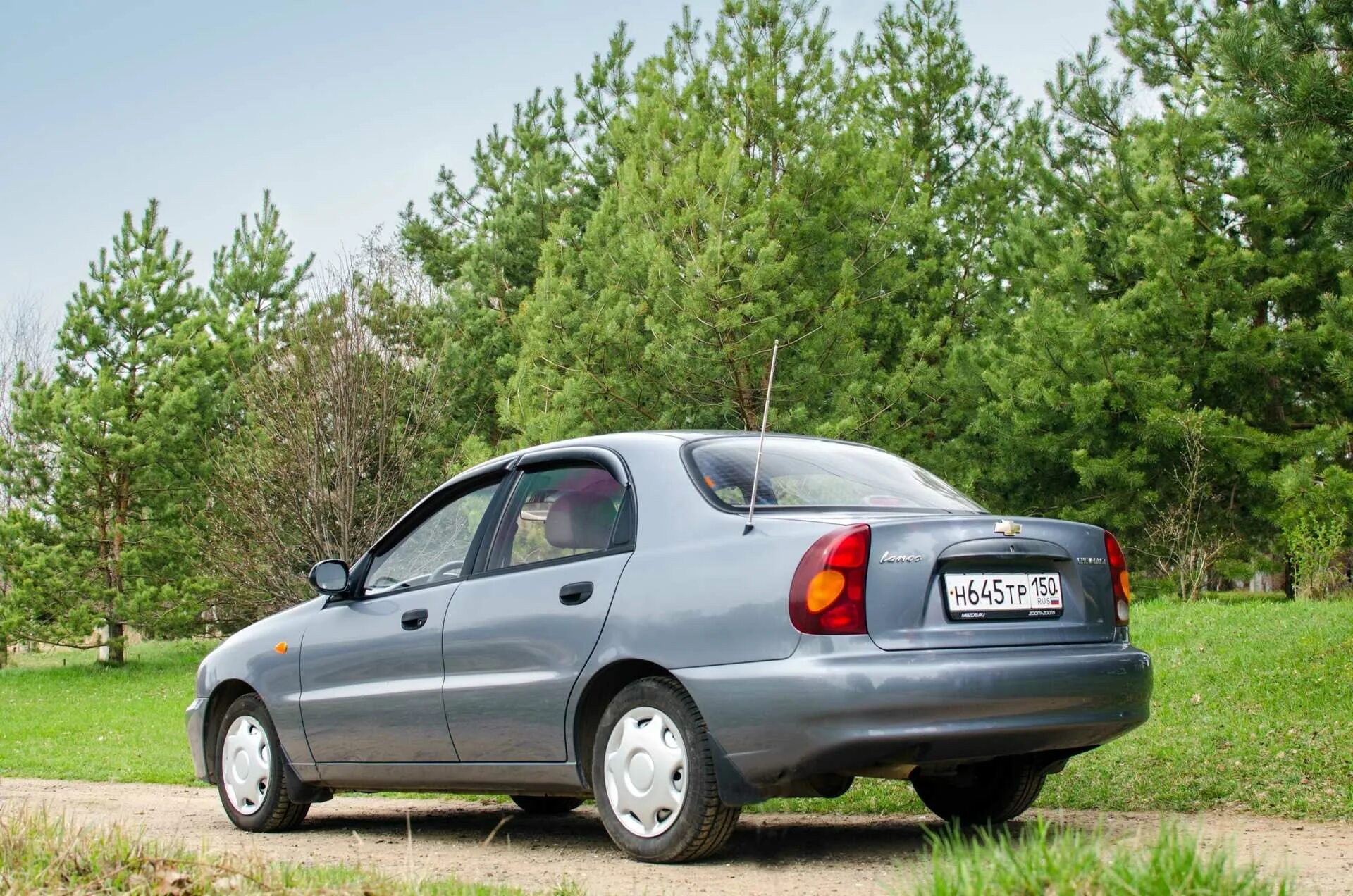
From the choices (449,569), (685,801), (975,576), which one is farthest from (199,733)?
(975,576)

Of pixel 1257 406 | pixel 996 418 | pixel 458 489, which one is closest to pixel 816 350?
pixel 996 418

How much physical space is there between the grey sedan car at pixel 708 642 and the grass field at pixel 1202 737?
1436 millimetres

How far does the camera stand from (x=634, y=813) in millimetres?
5285

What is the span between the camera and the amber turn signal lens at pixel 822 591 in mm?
4820

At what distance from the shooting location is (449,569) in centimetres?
639

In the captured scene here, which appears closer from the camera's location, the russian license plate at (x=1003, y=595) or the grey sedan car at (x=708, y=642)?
the grey sedan car at (x=708, y=642)

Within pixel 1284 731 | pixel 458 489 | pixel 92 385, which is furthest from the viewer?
pixel 92 385

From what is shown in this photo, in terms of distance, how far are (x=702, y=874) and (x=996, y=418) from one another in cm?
1917

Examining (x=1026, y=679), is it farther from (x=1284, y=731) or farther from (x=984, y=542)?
(x=1284, y=731)

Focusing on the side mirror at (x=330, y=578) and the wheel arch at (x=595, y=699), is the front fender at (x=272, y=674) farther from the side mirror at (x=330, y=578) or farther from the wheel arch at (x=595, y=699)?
the wheel arch at (x=595, y=699)

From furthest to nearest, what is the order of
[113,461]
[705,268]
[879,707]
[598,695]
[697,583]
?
[113,461] → [705,268] → [598,695] → [697,583] → [879,707]

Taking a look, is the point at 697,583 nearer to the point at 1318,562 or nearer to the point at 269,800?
the point at 269,800

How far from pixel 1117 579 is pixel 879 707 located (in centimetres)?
140

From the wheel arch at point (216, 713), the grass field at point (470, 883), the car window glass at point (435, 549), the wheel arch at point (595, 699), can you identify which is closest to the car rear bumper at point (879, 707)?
the wheel arch at point (595, 699)
